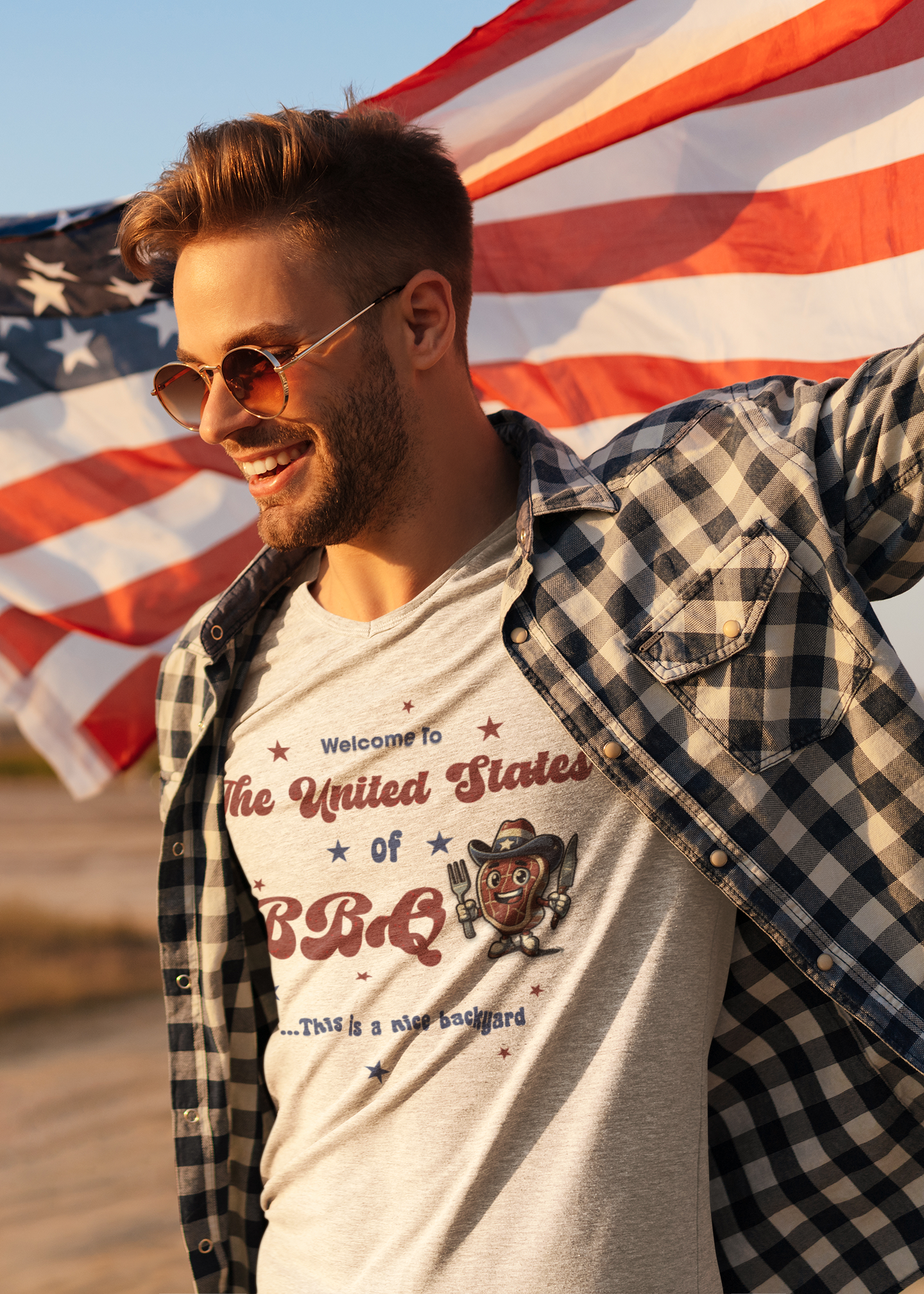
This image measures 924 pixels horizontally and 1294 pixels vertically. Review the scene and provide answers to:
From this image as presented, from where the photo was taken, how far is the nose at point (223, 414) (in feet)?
7.09

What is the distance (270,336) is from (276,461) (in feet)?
0.78

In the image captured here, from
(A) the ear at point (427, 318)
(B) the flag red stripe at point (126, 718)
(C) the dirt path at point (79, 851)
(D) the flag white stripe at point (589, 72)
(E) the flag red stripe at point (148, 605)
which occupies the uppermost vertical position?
(D) the flag white stripe at point (589, 72)

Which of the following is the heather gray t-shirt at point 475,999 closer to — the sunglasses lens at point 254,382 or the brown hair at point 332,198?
the sunglasses lens at point 254,382

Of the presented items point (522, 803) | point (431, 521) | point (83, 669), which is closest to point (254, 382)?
point (431, 521)

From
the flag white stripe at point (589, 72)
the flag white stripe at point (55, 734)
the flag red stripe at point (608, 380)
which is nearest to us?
the flag white stripe at point (589, 72)

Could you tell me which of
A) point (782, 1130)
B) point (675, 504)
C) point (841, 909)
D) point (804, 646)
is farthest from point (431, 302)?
point (782, 1130)

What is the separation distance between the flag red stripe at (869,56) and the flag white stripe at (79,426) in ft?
8.07

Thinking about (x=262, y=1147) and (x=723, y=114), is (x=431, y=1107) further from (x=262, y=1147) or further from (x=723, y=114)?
(x=723, y=114)

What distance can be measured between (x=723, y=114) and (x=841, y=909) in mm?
2181

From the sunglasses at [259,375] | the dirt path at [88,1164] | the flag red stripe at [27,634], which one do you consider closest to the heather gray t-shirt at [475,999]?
the sunglasses at [259,375]

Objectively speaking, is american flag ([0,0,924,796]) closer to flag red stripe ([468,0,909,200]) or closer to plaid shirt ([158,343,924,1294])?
flag red stripe ([468,0,909,200])

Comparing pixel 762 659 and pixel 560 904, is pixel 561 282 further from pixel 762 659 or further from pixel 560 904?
pixel 560 904

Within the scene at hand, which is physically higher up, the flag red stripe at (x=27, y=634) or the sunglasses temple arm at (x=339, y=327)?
the sunglasses temple arm at (x=339, y=327)

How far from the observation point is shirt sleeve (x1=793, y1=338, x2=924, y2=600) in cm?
179
